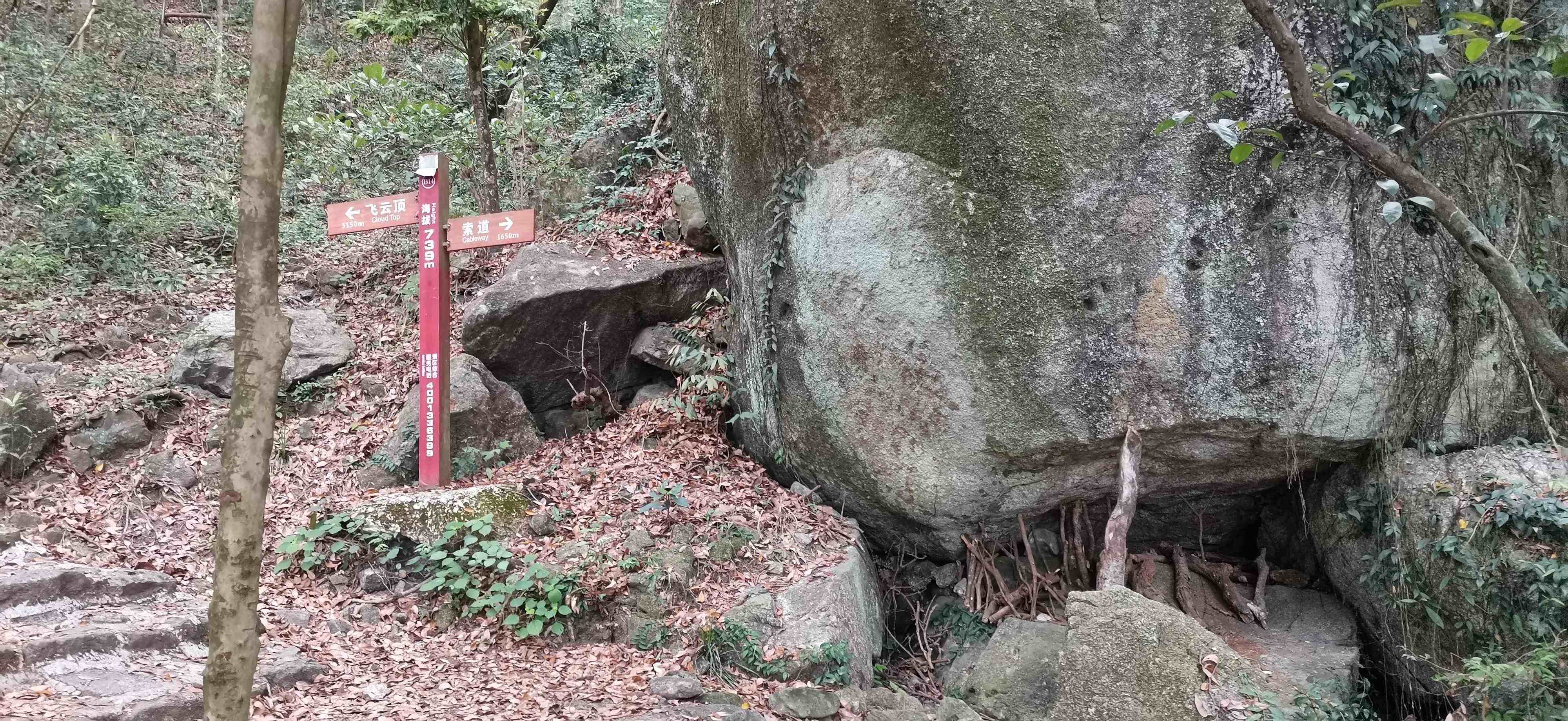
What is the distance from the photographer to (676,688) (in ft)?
19.1

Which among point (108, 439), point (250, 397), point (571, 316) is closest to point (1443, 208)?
point (250, 397)

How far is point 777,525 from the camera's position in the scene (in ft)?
25.0

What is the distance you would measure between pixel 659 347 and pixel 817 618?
12.2 ft

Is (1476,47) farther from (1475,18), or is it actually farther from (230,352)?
(230,352)

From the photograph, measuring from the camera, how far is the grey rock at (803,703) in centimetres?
588

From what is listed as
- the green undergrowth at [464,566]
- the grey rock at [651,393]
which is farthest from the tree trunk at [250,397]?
the grey rock at [651,393]

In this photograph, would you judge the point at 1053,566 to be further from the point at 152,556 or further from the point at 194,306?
the point at 194,306

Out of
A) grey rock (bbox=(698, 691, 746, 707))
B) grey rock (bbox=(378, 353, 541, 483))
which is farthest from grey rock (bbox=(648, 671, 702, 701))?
grey rock (bbox=(378, 353, 541, 483))

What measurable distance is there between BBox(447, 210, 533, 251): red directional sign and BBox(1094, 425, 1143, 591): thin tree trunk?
5127 mm

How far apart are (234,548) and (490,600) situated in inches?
146

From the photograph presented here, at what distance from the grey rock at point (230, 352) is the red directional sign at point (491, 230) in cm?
257

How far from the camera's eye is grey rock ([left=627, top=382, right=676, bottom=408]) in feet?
30.4

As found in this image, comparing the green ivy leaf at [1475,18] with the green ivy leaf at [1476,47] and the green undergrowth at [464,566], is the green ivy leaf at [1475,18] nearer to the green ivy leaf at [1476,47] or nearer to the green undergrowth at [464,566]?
the green ivy leaf at [1476,47]

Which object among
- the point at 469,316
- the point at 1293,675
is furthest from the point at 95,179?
the point at 1293,675
